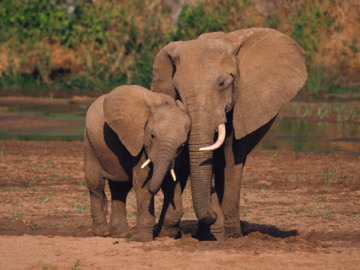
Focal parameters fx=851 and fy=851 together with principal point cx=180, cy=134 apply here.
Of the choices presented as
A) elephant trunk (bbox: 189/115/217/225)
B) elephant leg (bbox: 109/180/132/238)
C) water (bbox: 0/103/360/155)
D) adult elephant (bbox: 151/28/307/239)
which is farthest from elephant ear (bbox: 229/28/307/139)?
water (bbox: 0/103/360/155)

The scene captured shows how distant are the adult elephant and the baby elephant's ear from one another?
375 millimetres

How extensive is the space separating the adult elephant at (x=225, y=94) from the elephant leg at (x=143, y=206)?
0.46 m

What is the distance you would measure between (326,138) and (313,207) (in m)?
6.95

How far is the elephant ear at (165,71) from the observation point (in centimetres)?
851

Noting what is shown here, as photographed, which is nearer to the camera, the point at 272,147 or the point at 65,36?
the point at 272,147

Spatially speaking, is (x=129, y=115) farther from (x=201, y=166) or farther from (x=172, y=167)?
(x=201, y=166)

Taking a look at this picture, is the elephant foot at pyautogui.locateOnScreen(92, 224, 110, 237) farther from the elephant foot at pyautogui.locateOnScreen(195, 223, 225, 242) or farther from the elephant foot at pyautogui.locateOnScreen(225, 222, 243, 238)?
the elephant foot at pyautogui.locateOnScreen(225, 222, 243, 238)

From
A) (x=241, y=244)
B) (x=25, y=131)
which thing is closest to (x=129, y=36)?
(x=25, y=131)

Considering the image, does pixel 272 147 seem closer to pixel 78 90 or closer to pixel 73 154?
pixel 73 154

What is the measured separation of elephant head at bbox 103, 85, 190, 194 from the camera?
24.5ft

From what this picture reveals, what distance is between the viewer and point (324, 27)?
26797 mm

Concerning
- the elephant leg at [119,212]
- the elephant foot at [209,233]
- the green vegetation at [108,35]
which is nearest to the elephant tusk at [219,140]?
the elephant foot at [209,233]

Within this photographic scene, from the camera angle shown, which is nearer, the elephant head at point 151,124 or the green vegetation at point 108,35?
the elephant head at point 151,124

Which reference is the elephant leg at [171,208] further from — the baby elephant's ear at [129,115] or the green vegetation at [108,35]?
the green vegetation at [108,35]
